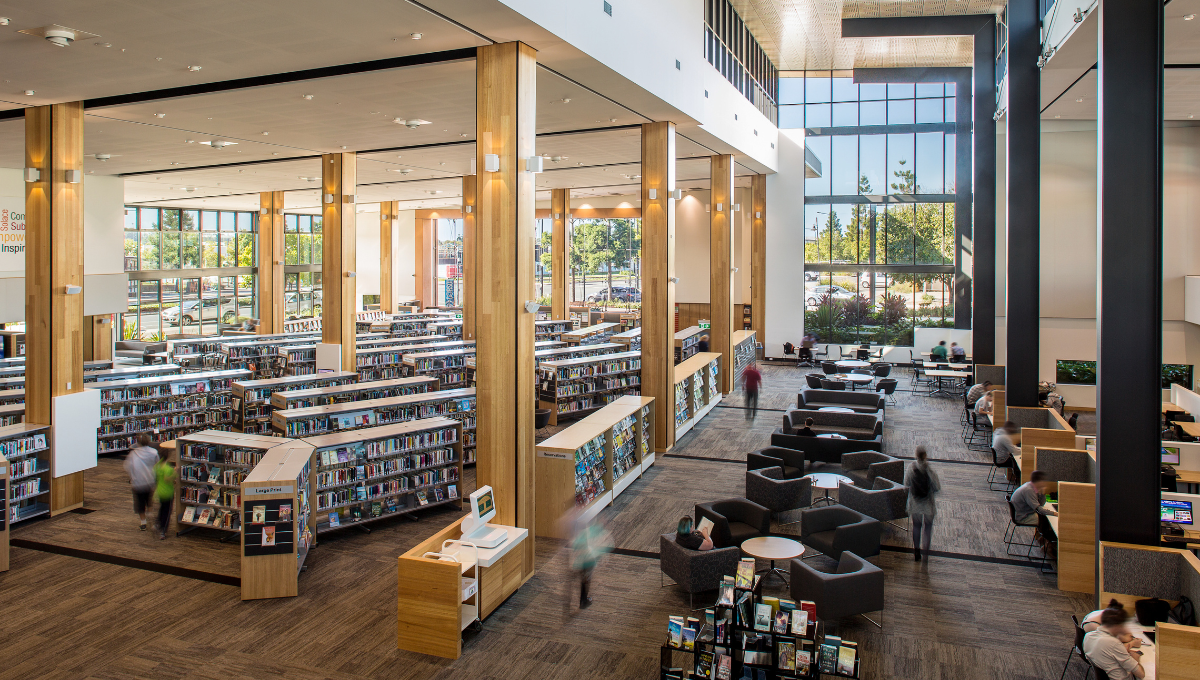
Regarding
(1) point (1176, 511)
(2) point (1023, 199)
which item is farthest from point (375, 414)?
(2) point (1023, 199)

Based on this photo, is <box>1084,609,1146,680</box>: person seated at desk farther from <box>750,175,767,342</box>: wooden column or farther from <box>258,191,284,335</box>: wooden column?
<box>258,191,284,335</box>: wooden column

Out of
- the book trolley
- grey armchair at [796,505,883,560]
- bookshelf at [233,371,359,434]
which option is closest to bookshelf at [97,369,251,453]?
bookshelf at [233,371,359,434]

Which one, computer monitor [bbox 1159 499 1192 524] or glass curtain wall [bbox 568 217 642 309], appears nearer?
computer monitor [bbox 1159 499 1192 524]

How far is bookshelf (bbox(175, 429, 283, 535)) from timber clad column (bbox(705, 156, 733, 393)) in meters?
11.0

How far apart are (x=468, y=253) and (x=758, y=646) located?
72.2 feet

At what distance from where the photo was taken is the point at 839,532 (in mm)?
8156

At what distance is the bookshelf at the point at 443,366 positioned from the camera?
16.7m

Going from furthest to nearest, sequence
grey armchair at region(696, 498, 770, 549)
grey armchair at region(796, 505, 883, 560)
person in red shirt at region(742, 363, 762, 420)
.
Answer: person in red shirt at region(742, 363, 762, 420)
grey armchair at region(696, 498, 770, 549)
grey armchair at region(796, 505, 883, 560)

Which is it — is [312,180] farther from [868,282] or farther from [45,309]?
[868,282]

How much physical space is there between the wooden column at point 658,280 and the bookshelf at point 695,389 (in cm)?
56

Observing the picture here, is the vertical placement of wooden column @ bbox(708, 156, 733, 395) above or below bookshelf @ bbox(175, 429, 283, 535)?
above

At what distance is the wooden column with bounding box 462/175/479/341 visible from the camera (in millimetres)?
21547

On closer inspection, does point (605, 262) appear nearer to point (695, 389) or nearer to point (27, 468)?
point (695, 389)

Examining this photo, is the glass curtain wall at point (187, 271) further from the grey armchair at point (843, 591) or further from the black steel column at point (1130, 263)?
the black steel column at point (1130, 263)
